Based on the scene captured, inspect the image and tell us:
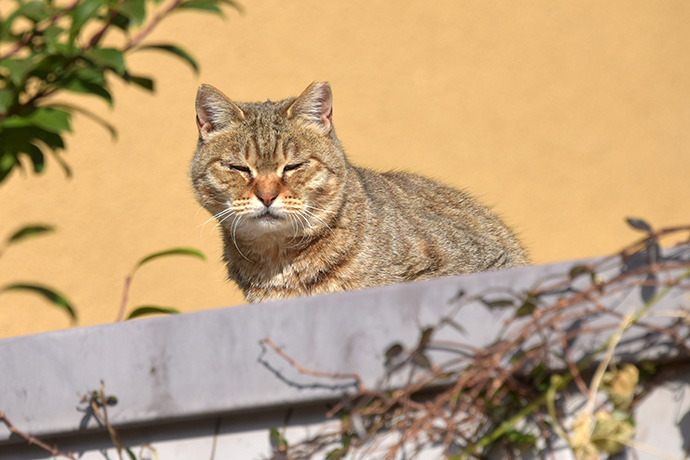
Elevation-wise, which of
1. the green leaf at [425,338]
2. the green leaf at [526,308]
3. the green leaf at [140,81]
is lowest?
the green leaf at [526,308]

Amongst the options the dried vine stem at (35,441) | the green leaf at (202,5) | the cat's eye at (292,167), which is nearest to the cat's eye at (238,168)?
the cat's eye at (292,167)

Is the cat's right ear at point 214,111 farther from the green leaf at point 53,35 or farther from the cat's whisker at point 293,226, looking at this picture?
the green leaf at point 53,35

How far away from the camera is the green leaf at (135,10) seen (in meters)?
1.54

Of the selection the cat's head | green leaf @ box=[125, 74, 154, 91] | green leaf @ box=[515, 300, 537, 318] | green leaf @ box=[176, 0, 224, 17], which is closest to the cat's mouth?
the cat's head

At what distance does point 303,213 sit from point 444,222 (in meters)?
0.66

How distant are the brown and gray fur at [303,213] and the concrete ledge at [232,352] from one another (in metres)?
1.20

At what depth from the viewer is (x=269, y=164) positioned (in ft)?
9.29

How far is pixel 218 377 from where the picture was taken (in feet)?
4.63

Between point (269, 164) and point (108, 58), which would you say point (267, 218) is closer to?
point (269, 164)

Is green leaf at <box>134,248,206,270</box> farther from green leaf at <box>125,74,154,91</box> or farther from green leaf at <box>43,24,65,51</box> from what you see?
green leaf at <box>43,24,65,51</box>

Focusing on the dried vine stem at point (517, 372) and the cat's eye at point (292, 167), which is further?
the cat's eye at point (292, 167)

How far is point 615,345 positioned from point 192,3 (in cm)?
109

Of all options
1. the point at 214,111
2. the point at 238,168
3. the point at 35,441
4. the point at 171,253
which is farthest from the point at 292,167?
the point at 35,441

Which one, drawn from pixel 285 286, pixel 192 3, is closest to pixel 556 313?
pixel 192 3
